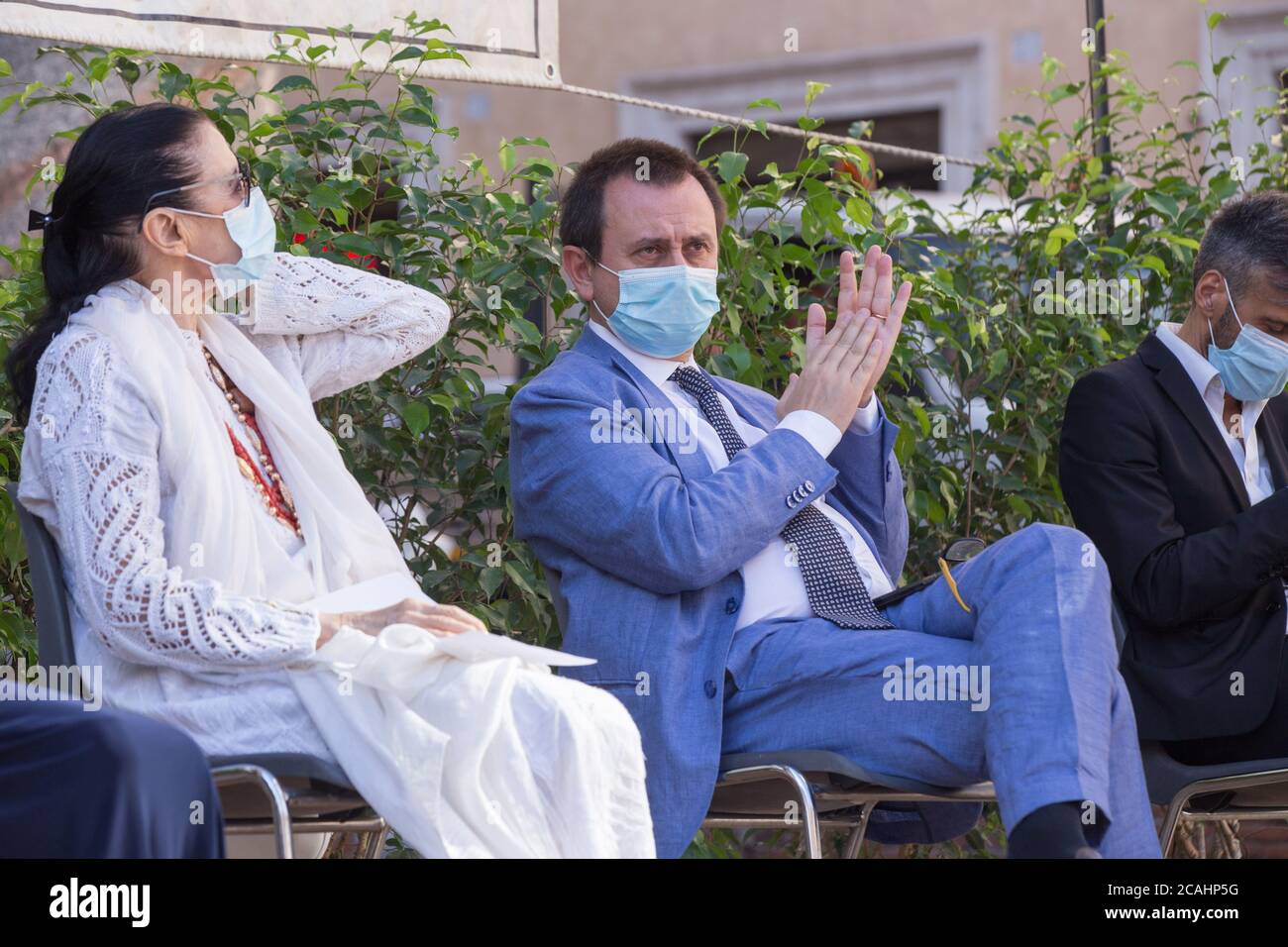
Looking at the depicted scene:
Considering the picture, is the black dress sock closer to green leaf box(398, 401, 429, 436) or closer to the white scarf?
the white scarf

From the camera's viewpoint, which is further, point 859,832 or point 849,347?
point 859,832

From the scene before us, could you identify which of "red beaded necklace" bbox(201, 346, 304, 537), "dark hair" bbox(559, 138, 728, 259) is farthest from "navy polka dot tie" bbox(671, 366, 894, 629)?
"red beaded necklace" bbox(201, 346, 304, 537)

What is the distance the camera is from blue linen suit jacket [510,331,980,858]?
3.17 meters

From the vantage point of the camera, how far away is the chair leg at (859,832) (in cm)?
353

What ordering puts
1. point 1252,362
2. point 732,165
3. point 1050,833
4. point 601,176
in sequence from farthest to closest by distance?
point 732,165 < point 1252,362 < point 601,176 < point 1050,833

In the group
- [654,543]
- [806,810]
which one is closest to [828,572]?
[654,543]

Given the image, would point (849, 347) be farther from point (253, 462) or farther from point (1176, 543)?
point (253, 462)

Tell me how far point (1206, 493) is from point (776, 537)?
100 centimetres

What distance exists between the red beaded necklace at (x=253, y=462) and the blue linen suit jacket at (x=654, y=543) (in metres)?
0.46

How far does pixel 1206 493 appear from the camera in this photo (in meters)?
3.81

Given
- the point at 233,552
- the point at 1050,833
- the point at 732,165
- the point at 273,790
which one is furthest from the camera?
the point at 732,165

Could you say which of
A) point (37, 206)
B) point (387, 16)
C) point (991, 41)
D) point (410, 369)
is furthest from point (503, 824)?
point (991, 41)

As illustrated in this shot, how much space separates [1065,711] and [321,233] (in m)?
1.89
